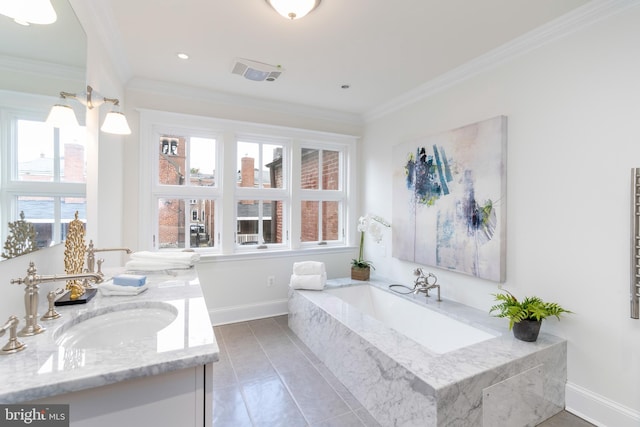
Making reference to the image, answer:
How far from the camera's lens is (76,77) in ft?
4.84

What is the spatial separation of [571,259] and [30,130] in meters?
2.85

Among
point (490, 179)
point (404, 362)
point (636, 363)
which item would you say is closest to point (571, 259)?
point (636, 363)

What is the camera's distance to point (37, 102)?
3.57 ft

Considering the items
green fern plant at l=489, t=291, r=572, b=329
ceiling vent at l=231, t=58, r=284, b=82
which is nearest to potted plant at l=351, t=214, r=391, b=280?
green fern plant at l=489, t=291, r=572, b=329

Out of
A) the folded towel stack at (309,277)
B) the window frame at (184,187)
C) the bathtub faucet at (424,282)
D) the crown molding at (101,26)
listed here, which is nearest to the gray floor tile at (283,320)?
the folded towel stack at (309,277)

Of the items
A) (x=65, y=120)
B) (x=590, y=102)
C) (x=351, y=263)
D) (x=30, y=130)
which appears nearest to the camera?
(x=30, y=130)

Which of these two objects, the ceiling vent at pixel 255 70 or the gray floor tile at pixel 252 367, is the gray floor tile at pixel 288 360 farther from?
the ceiling vent at pixel 255 70

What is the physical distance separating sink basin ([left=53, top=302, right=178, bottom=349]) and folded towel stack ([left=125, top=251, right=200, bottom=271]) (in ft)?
2.25

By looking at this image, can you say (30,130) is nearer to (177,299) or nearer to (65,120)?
(65,120)

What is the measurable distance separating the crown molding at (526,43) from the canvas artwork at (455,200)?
0.46 metres

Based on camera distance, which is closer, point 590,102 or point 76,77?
point 76,77

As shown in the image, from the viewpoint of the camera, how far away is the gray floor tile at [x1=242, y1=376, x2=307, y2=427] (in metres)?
1.78

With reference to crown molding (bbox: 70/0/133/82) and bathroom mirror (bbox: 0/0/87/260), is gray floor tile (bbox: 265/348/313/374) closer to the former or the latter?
bathroom mirror (bbox: 0/0/87/260)

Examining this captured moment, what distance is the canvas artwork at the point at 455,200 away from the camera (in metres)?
2.26
